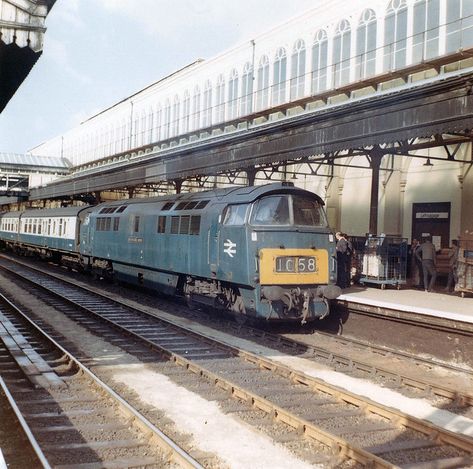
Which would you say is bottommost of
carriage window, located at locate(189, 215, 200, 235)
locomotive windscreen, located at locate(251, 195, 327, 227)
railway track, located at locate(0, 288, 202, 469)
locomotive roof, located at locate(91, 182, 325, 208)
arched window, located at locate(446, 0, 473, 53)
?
railway track, located at locate(0, 288, 202, 469)

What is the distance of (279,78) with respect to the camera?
92.0ft

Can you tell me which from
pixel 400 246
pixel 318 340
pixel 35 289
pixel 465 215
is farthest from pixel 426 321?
pixel 35 289

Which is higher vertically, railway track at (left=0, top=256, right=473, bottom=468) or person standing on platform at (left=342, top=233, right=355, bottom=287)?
person standing on platform at (left=342, top=233, right=355, bottom=287)

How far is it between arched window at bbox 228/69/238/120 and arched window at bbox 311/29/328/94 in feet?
22.0

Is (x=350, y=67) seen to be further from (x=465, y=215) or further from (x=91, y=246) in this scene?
(x=91, y=246)

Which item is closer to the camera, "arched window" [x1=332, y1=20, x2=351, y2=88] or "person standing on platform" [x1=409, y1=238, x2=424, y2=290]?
"person standing on platform" [x1=409, y1=238, x2=424, y2=290]

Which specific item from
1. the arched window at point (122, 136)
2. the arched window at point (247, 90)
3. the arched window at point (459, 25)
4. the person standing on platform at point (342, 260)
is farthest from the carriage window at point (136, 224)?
the arched window at point (122, 136)

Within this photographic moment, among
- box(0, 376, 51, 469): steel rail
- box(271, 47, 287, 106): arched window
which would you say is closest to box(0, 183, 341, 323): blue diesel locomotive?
box(0, 376, 51, 469): steel rail

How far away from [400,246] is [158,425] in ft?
34.8

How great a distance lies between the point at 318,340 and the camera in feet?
38.5

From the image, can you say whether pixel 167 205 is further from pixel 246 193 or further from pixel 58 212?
pixel 58 212

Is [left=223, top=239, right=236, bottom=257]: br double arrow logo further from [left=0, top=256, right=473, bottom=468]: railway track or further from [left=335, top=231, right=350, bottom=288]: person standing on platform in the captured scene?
[left=335, top=231, right=350, bottom=288]: person standing on platform

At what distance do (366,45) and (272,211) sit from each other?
47.4ft

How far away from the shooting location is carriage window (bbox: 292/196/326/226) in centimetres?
1176
